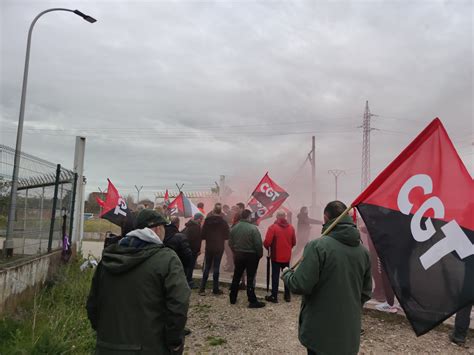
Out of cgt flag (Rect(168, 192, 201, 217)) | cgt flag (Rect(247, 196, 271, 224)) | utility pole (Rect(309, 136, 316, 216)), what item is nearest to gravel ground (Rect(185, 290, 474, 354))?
cgt flag (Rect(247, 196, 271, 224))

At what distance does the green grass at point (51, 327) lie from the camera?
3844mm

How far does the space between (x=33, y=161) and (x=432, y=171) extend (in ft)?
19.7

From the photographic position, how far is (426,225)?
296 cm

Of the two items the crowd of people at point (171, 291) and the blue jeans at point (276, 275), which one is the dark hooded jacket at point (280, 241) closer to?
the blue jeans at point (276, 275)

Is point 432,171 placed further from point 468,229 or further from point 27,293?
point 27,293

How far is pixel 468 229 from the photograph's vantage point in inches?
113

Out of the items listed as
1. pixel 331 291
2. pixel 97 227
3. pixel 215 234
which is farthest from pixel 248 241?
pixel 97 227

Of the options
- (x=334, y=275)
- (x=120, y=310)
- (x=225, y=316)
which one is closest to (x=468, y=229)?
(x=334, y=275)

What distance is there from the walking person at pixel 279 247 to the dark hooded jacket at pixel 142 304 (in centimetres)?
481

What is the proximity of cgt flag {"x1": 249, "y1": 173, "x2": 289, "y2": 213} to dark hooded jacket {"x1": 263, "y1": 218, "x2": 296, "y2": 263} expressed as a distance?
2.82 m

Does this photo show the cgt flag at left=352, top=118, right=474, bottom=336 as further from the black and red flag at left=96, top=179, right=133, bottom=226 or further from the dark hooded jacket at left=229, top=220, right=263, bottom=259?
the black and red flag at left=96, top=179, right=133, bottom=226

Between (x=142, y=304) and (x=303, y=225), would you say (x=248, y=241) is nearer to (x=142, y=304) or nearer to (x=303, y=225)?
(x=303, y=225)

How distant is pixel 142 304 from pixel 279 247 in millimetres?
4953

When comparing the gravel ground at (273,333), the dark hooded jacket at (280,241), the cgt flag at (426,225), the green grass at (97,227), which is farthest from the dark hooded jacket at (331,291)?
the green grass at (97,227)
